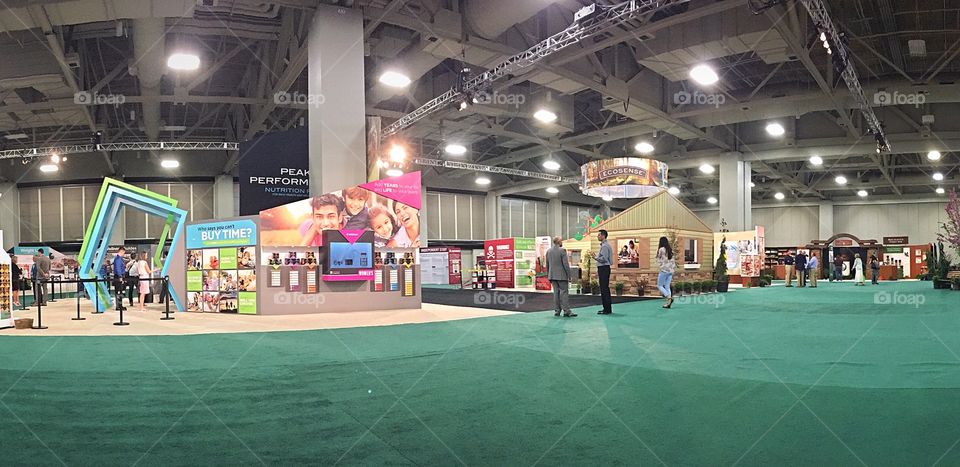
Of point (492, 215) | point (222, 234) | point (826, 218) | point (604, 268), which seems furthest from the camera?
point (826, 218)

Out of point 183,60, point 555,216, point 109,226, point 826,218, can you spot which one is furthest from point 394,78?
point 826,218

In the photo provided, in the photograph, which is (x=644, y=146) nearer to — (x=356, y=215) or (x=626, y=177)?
(x=626, y=177)

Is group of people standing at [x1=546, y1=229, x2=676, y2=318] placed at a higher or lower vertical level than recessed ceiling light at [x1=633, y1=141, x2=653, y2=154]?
lower

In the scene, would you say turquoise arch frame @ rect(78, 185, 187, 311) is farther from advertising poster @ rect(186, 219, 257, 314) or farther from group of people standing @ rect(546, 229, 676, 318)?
group of people standing @ rect(546, 229, 676, 318)

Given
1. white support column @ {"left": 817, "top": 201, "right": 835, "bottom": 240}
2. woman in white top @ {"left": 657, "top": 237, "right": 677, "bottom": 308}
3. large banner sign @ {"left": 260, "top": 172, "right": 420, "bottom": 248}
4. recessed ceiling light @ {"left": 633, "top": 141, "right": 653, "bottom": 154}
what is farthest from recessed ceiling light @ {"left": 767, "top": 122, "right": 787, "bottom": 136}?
white support column @ {"left": 817, "top": 201, "right": 835, "bottom": 240}

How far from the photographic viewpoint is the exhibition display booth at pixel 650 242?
17.6 meters

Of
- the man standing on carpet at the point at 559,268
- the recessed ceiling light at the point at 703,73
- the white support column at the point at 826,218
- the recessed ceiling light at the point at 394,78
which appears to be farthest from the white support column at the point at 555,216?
the man standing on carpet at the point at 559,268

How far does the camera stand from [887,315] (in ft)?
35.6

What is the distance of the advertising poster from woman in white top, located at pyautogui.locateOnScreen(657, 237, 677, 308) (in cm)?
858

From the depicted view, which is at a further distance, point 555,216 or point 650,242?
point 555,216

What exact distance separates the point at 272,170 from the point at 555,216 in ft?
89.6

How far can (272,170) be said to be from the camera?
15.3 metres

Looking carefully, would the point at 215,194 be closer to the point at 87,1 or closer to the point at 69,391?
the point at 87,1

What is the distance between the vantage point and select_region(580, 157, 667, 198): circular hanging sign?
18.4 metres
